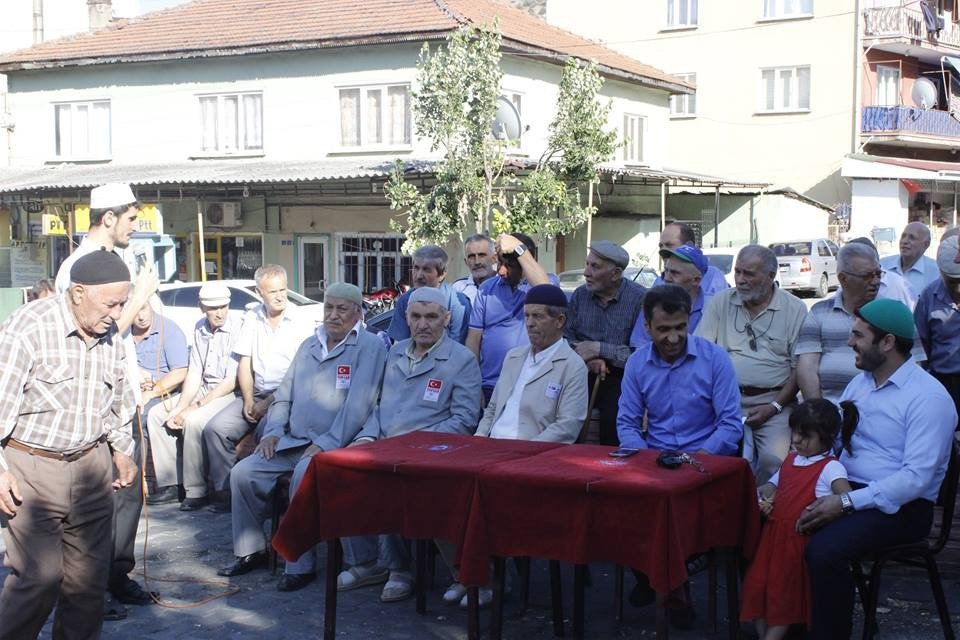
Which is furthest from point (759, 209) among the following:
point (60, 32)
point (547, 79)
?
point (60, 32)

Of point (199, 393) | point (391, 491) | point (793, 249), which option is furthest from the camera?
point (793, 249)

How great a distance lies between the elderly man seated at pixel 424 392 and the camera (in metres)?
6.51

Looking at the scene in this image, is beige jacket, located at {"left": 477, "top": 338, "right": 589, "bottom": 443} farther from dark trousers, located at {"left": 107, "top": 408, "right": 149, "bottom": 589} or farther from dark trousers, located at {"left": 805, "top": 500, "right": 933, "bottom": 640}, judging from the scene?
dark trousers, located at {"left": 107, "top": 408, "right": 149, "bottom": 589}

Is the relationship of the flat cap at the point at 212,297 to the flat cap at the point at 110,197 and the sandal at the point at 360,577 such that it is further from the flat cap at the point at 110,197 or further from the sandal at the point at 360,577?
the sandal at the point at 360,577

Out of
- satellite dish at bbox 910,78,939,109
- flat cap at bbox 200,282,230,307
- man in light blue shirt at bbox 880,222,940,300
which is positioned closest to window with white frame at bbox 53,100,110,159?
flat cap at bbox 200,282,230,307

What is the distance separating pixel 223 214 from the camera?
83.9 ft

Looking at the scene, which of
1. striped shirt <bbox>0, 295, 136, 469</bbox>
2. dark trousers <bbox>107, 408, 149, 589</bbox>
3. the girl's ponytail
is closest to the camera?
striped shirt <bbox>0, 295, 136, 469</bbox>

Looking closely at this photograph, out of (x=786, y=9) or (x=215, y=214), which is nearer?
(x=215, y=214)

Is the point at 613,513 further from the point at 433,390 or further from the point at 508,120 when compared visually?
the point at 508,120

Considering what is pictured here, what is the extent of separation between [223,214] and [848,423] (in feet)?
72.2

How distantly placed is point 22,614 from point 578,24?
35.3m

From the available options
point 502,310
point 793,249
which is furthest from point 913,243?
point 793,249

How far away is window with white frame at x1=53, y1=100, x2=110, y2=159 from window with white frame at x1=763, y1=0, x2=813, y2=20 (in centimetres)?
2036

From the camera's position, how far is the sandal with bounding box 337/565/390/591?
6441 millimetres
